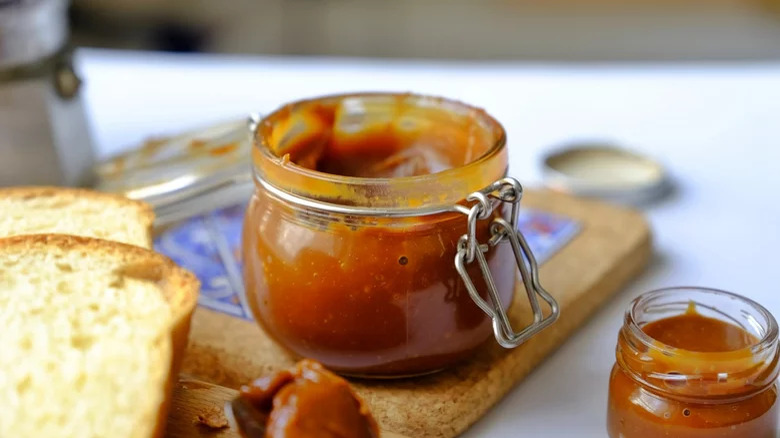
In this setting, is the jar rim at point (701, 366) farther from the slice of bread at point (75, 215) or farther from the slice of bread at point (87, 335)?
the slice of bread at point (75, 215)

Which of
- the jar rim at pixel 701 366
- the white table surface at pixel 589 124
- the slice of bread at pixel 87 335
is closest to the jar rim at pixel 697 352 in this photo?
the jar rim at pixel 701 366

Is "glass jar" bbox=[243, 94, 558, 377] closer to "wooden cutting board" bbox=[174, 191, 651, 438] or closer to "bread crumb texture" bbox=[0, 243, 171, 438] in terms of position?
"wooden cutting board" bbox=[174, 191, 651, 438]

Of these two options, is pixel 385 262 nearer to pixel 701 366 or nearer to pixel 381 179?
pixel 381 179

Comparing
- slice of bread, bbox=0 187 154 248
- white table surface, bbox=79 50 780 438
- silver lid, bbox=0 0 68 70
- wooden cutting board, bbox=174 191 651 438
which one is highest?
silver lid, bbox=0 0 68 70

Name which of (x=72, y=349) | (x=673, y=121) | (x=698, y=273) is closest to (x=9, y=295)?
(x=72, y=349)

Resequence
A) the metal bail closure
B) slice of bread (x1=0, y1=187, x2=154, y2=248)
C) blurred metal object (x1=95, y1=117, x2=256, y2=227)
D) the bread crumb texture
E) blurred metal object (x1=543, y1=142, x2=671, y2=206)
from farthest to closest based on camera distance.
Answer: blurred metal object (x1=543, y1=142, x2=671, y2=206) < blurred metal object (x1=95, y1=117, x2=256, y2=227) < slice of bread (x1=0, y1=187, x2=154, y2=248) < the metal bail closure < the bread crumb texture

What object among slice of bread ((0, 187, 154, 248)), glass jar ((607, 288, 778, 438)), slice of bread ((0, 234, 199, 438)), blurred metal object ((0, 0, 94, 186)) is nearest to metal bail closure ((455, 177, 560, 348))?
glass jar ((607, 288, 778, 438))

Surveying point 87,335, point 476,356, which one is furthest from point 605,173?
point 87,335
